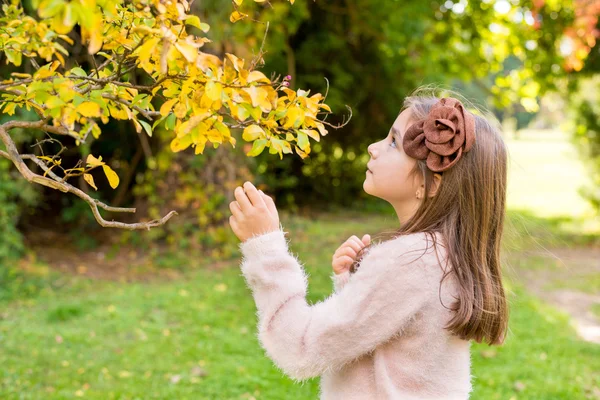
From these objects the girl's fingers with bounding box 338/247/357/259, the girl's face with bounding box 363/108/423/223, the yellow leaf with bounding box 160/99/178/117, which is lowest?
the girl's fingers with bounding box 338/247/357/259

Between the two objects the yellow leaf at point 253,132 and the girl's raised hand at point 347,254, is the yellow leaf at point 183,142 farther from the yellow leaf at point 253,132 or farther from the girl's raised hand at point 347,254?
the girl's raised hand at point 347,254

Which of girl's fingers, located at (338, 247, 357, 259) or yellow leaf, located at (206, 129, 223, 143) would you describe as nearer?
yellow leaf, located at (206, 129, 223, 143)

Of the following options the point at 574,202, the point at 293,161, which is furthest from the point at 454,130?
the point at 574,202

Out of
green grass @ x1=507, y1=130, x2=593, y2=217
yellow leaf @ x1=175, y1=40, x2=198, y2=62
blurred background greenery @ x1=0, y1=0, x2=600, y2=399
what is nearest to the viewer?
yellow leaf @ x1=175, y1=40, x2=198, y2=62

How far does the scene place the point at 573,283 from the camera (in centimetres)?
716

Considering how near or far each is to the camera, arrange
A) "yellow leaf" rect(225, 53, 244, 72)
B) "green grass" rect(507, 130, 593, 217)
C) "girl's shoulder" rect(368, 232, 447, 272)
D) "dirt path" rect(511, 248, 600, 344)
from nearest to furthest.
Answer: "yellow leaf" rect(225, 53, 244, 72) → "girl's shoulder" rect(368, 232, 447, 272) → "dirt path" rect(511, 248, 600, 344) → "green grass" rect(507, 130, 593, 217)

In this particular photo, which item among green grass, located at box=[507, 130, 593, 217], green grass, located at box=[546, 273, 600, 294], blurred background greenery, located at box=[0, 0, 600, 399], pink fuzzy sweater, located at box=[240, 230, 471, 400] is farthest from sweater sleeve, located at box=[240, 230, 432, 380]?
green grass, located at box=[546, 273, 600, 294]

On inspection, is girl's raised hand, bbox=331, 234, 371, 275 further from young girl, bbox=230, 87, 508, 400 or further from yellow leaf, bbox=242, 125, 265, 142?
yellow leaf, bbox=242, 125, 265, 142

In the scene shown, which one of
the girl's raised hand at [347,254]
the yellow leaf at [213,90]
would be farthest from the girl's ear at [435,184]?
the yellow leaf at [213,90]

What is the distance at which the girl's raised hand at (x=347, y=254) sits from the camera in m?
1.82

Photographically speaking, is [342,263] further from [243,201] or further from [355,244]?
[243,201]

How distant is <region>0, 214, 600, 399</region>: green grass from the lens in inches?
148

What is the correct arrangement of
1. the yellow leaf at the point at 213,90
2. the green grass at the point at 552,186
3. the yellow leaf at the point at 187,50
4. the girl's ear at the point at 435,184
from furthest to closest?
the green grass at the point at 552,186, the girl's ear at the point at 435,184, the yellow leaf at the point at 213,90, the yellow leaf at the point at 187,50

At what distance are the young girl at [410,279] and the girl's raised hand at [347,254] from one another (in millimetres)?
43
